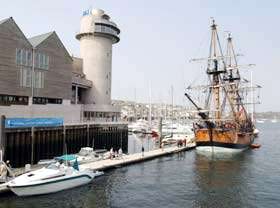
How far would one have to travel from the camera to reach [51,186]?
3184cm

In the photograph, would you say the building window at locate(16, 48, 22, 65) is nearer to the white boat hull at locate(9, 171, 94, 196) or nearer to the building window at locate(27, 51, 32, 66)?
the building window at locate(27, 51, 32, 66)

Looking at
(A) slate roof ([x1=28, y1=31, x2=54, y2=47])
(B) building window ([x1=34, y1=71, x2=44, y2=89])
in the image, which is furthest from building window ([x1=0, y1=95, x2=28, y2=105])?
(A) slate roof ([x1=28, y1=31, x2=54, y2=47])

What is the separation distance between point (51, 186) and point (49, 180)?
0.65 metres

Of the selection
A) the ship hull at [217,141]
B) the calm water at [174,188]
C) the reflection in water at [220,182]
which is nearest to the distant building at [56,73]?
the calm water at [174,188]

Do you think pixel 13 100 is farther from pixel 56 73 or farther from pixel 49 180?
pixel 49 180

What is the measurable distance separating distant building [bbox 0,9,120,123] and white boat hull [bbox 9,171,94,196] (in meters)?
15.5

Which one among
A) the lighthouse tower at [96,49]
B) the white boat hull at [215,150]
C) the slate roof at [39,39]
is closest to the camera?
the slate roof at [39,39]

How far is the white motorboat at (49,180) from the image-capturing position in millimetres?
29953

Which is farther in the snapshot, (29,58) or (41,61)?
(41,61)

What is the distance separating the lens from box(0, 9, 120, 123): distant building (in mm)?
48059

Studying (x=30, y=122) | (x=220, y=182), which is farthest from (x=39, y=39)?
(x=220, y=182)

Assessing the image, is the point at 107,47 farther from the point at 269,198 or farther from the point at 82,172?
the point at 269,198

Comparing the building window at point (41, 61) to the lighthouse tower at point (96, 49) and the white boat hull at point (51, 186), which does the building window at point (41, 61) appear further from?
the white boat hull at point (51, 186)

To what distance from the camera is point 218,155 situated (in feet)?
216
